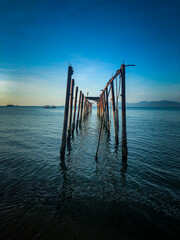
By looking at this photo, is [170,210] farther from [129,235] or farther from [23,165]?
[23,165]

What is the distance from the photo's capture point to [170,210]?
3.99m

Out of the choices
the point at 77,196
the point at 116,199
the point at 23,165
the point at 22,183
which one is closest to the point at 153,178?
the point at 116,199

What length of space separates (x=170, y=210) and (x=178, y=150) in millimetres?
7611

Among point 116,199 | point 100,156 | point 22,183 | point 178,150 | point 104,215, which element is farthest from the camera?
point 178,150

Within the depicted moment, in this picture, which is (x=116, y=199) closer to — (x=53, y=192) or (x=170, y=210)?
(x=170, y=210)

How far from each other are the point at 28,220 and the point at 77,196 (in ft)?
5.55

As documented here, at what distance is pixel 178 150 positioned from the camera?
10.0 m

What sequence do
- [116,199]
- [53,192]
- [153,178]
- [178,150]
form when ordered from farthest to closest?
[178,150]
[153,178]
[53,192]
[116,199]

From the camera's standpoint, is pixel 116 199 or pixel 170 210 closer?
pixel 170 210

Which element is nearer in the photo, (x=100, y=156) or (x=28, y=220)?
(x=28, y=220)

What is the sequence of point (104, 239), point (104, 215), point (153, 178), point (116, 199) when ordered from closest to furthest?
1. point (104, 239)
2. point (104, 215)
3. point (116, 199)
4. point (153, 178)

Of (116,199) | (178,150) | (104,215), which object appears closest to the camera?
(104,215)

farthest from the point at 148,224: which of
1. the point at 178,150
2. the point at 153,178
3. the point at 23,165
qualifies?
the point at 178,150

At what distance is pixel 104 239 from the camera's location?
9.88ft
